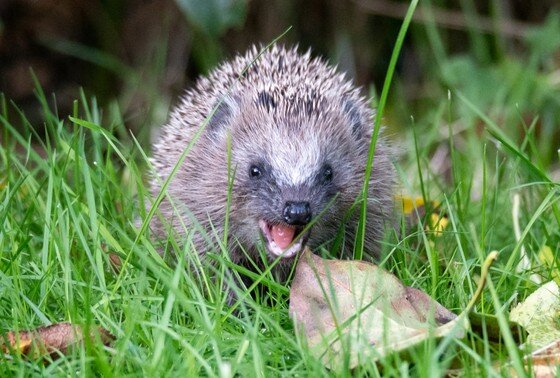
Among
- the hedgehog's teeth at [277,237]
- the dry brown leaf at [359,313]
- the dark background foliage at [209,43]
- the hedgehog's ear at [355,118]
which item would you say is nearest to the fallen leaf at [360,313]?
the dry brown leaf at [359,313]

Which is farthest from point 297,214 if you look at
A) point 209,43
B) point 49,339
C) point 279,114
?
point 209,43

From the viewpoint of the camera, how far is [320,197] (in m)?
4.10

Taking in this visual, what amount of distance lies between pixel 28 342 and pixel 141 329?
342mm

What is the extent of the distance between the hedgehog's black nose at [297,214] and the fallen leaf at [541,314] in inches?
35.6

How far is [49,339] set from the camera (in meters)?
3.02

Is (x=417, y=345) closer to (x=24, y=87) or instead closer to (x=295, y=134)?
(x=295, y=134)

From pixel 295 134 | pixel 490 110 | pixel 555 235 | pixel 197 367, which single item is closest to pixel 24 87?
pixel 490 110

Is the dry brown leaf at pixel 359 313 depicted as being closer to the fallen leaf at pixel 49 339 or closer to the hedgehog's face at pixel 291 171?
the hedgehog's face at pixel 291 171

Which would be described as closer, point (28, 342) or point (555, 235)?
point (28, 342)

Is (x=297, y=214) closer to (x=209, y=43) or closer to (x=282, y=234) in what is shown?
(x=282, y=234)

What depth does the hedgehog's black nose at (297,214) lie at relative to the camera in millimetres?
3865

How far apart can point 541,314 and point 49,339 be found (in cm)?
157

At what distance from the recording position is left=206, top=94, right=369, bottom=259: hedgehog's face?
159 inches

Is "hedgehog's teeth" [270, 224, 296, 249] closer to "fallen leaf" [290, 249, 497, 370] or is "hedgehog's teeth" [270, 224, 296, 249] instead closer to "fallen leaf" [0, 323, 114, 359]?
"fallen leaf" [290, 249, 497, 370]
